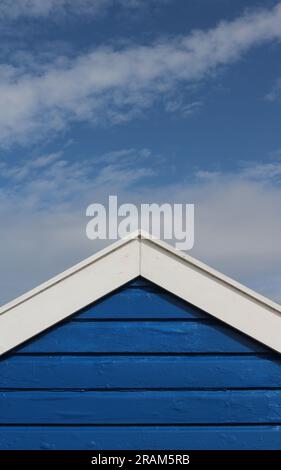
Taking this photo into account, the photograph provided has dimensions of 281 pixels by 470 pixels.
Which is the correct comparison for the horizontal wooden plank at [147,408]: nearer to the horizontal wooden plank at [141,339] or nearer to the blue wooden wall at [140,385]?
the blue wooden wall at [140,385]

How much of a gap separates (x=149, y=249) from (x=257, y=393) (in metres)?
1.07

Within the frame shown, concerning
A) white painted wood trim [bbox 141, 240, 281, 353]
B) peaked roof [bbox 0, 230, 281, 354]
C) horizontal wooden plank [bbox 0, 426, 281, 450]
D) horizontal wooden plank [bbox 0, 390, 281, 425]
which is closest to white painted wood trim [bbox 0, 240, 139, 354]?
peaked roof [bbox 0, 230, 281, 354]

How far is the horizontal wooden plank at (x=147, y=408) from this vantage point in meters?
3.89

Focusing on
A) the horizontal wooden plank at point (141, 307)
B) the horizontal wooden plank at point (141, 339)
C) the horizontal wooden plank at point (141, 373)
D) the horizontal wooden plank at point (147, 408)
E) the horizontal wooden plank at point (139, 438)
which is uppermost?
the horizontal wooden plank at point (141, 307)

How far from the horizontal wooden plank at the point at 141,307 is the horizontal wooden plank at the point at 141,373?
0.26 metres

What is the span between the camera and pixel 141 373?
3.93 meters

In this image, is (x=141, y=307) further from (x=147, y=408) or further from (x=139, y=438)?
(x=139, y=438)

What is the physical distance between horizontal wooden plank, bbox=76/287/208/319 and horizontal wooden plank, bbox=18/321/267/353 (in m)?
0.05

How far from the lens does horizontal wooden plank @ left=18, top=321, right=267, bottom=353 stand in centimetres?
395

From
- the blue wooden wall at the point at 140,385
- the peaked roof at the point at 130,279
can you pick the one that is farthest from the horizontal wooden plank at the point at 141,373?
the peaked roof at the point at 130,279

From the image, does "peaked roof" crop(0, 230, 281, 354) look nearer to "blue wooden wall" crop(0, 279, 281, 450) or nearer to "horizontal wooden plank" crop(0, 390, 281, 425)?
"blue wooden wall" crop(0, 279, 281, 450)

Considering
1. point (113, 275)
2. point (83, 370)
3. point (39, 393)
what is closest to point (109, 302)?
point (113, 275)

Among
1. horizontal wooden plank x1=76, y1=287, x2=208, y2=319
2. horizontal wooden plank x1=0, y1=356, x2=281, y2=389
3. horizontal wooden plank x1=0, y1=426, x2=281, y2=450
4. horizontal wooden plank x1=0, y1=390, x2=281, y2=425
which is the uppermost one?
horizontal wooden plank x1=76, y1=287, x2=208, y2=319

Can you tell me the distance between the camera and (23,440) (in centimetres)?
388
